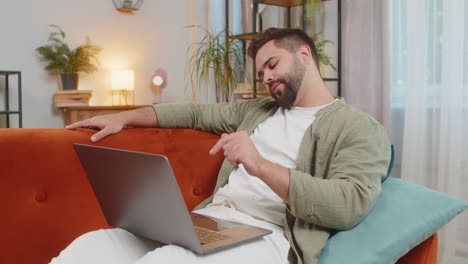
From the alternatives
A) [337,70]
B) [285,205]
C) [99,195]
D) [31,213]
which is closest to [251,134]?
[285,205]

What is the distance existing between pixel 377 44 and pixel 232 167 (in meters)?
1.67

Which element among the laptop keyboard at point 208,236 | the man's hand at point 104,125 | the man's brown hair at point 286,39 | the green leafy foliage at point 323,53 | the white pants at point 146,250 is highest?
the green leafy foliage at point 323,53

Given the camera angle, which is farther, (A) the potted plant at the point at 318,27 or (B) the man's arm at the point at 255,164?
(A) the potted plant at the point at 318,27

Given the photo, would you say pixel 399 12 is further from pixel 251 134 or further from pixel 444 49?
pixel 251 134

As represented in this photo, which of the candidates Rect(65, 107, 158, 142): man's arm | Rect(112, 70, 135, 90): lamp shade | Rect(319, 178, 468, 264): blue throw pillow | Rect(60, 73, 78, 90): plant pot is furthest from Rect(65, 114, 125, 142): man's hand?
Rect(112, 70, 135, 90): lamp shade

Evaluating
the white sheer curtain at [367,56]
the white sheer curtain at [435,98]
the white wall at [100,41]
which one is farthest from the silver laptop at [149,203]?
the white wall at [100,41]

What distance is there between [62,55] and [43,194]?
2.85 meters

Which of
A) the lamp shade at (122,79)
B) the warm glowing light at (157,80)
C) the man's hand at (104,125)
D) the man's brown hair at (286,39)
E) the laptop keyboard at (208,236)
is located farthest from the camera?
the warm glowing light at (157,80)

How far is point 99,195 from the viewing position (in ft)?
4.55

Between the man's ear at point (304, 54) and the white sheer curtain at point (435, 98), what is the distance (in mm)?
1117

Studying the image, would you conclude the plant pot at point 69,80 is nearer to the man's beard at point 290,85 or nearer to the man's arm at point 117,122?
the man's arm at point 117,122

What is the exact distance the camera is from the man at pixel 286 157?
130 centimetres

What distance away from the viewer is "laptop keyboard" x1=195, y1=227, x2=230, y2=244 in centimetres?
125

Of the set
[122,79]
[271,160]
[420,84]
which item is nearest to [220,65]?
[122,79]
